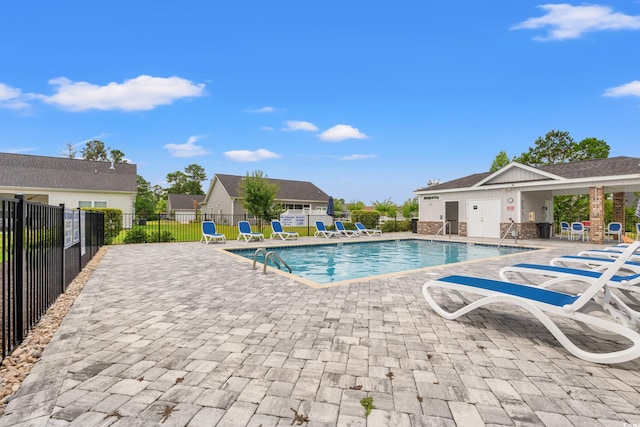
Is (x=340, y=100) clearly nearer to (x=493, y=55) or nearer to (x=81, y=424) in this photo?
(x=493, y=55)

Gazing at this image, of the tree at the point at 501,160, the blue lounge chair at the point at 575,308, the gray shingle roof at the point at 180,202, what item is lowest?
the blue lounge chair at the point at 575,308

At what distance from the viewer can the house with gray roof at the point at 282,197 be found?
31828 mm

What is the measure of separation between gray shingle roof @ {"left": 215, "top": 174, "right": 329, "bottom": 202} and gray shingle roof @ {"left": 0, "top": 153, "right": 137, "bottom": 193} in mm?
8427

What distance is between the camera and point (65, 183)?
26.6m

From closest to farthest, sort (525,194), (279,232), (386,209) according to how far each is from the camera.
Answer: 1. (279,232)
2. (525,194)
3. (386,209)

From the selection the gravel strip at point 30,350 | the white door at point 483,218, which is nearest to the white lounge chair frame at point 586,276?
the gravel strip at point 30,350

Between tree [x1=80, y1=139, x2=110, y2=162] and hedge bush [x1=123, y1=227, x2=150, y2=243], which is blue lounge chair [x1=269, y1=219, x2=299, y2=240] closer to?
hedge bush [x1=123, y1=227, x2=150, y2=243]

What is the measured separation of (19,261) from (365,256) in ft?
36.5

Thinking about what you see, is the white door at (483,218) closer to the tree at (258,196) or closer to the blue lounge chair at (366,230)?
the blue lounge chair at (366,230)

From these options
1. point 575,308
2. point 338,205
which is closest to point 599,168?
point 575,308

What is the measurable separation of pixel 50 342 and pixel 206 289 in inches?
103

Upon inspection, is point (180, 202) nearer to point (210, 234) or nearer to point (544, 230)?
point (210, 234)

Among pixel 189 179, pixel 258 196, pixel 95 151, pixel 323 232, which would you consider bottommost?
pixel 323 232

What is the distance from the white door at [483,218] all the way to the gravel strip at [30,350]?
19.3m
